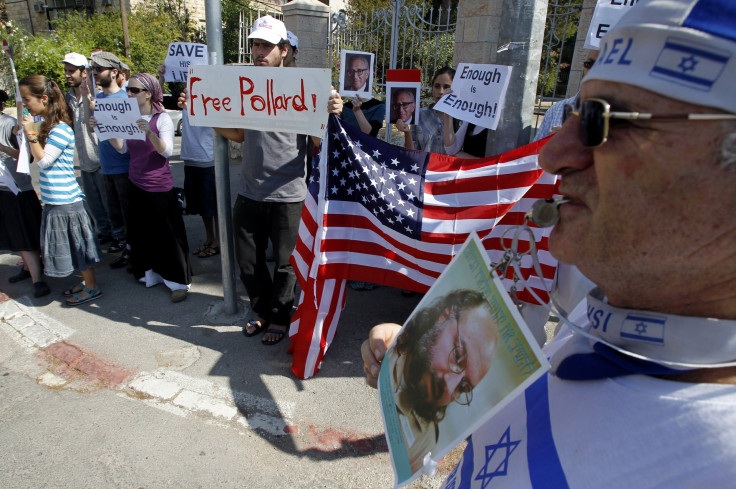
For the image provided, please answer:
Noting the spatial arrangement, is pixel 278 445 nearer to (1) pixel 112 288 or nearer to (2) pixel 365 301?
(2) pixel 365 301

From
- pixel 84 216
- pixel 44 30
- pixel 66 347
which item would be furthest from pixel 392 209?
pixel 44 30

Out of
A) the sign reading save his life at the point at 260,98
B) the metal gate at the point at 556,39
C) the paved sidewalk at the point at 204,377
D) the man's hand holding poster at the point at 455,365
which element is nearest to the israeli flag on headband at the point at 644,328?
the man's hand holding poster at the point at 455,365

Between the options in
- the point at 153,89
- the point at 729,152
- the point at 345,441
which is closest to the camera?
the point at 729,152

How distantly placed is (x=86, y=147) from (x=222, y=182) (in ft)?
8.79

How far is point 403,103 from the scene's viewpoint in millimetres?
3869

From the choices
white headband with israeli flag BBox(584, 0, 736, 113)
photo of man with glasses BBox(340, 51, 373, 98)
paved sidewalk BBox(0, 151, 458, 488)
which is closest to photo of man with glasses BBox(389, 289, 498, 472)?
white headband with israeli flag BBox(584, 0, 736, 113)

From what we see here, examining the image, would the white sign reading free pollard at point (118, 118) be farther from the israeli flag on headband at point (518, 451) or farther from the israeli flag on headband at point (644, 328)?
the israeli flag on headband at point (644, 328)

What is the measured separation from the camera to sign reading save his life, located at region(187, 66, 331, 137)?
2.98 meters

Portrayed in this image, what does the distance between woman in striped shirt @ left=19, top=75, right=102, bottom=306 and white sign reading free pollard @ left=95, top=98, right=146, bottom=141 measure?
0.31 m

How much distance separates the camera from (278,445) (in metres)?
2.73

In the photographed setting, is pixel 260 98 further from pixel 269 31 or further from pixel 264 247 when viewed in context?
pixel 264 247

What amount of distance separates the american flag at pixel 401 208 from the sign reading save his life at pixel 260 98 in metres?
0.18

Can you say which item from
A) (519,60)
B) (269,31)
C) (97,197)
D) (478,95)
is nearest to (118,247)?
(97,197)

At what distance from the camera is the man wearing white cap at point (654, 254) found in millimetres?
582
